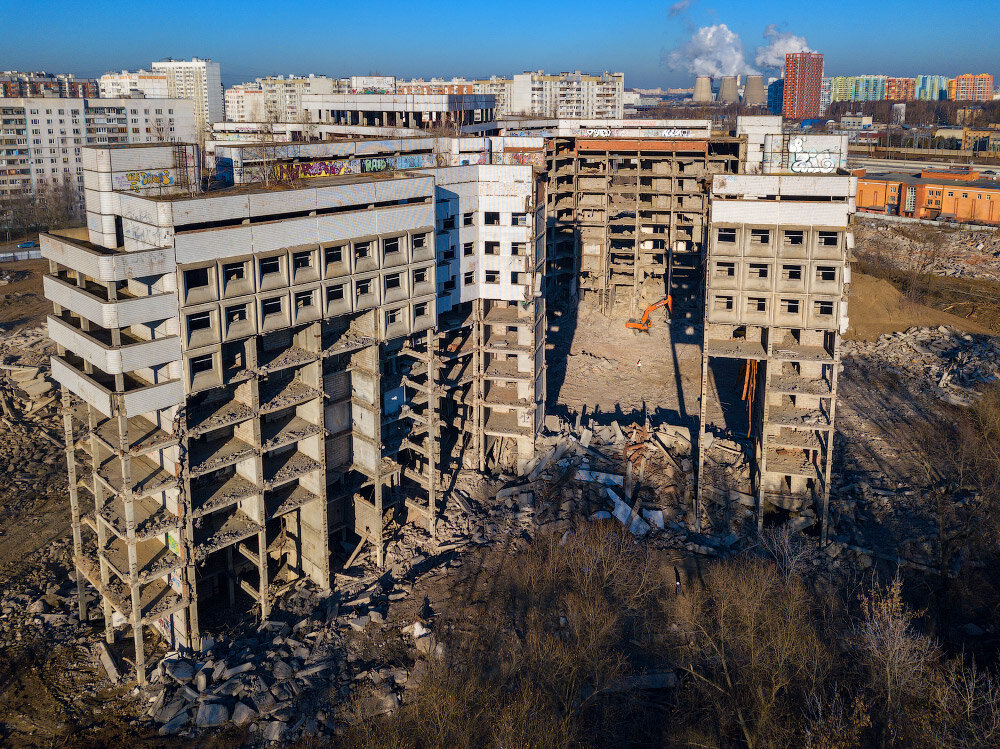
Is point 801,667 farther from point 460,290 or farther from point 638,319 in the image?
point 638,319

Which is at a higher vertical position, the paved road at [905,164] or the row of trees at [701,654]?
the paved road at [905,164]

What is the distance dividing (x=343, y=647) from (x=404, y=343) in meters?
13.2

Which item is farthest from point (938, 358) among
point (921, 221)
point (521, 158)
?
point (921, 221)

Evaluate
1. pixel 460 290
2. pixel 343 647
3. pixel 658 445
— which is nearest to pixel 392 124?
pixel 460 290

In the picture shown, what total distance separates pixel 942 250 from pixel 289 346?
79.0 metres

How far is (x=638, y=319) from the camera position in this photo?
66.1 meters

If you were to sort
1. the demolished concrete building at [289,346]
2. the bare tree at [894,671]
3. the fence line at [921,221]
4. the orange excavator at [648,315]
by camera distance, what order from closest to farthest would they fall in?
the bare tree at [894,671], the demolished concrete building at [289,346], the orange excavator at [648,315], the fence line at [921,221]

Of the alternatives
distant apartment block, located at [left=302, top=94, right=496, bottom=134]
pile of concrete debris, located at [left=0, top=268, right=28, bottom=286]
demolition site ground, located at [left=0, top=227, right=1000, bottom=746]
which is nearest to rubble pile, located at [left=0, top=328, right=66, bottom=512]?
demolition site ground, located at [left=0, top=227, right=1000, bottom=746]

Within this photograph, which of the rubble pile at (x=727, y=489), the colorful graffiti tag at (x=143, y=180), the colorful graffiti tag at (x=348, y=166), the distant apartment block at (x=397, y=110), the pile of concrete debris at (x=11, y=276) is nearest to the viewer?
the colorful graffiti tag at (x=143, y=180)


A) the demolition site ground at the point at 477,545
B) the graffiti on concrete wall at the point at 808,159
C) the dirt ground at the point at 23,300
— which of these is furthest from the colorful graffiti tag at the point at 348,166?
the dirt ground at the point at 23,300

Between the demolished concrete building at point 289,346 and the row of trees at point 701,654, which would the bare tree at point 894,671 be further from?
the demolished concrete building at point 289,346

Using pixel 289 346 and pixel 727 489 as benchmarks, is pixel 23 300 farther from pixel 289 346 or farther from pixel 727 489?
pixel 727 489

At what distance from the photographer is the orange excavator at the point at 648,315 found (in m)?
61.0

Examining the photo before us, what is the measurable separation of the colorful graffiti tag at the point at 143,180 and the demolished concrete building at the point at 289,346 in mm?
72
